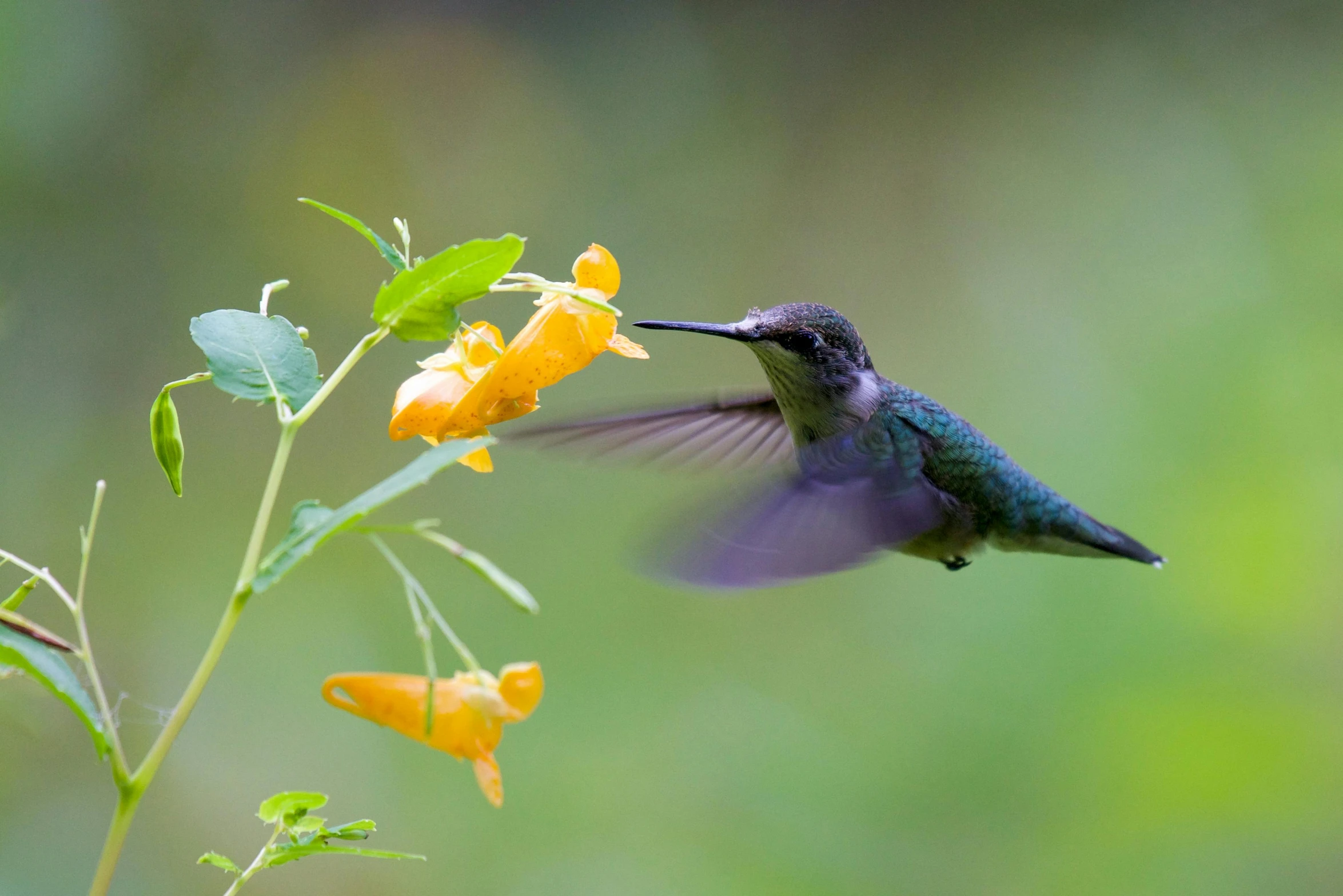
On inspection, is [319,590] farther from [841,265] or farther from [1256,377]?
[1256,377]

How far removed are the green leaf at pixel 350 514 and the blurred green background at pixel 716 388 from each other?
1623 millimetres

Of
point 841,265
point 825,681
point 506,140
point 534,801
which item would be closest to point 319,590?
point 534,801

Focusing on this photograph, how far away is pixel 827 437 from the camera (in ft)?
7.22

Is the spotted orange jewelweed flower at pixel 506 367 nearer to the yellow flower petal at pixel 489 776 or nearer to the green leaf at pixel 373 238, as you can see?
the green leaf at pixel 373 238

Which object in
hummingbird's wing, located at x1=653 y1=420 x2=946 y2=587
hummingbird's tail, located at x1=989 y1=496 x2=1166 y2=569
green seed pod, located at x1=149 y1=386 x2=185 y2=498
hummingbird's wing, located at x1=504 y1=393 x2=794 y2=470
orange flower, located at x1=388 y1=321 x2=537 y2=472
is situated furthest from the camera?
hummingbird's tail, located at x1=989 y1=496 x2=1166 y2=569

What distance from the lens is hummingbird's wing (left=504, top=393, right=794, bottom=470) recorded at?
2.13m

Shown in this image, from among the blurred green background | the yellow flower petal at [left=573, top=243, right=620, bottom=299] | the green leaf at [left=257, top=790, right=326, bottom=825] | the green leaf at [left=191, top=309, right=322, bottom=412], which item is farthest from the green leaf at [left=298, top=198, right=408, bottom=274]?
the blurred green background

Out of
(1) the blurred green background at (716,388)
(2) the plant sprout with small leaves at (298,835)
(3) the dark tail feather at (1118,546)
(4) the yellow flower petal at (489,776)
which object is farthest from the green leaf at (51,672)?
(3) the dark tail feather at (1118,546)

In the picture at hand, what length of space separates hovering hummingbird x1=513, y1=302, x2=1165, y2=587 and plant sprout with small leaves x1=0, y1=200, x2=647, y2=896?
265 millimetres

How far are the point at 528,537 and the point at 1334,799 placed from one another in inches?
109

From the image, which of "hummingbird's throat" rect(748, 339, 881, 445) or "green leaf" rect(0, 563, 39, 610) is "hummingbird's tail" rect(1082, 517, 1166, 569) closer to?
"hummingbird's throat" rect(748, 339, 881, 445)

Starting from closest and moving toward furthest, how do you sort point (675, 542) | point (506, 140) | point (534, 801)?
point (675, 542) < point (534, 801) < point (506, 140)

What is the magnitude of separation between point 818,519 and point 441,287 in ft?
2.83

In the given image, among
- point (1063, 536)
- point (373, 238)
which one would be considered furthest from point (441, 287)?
point (1063, 536)
